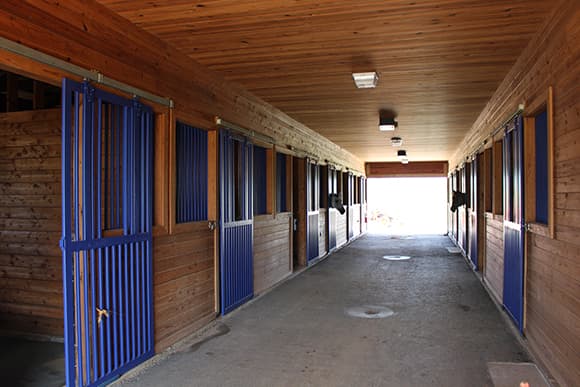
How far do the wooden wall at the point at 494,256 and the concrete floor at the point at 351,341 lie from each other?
187 mm

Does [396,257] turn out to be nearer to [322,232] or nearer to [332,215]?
[322,232]

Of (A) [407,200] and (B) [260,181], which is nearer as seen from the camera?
(B) [260,181]

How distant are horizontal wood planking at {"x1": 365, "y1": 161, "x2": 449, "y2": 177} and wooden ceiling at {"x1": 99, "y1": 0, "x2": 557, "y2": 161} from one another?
1054 centimetres

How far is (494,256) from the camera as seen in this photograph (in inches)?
223

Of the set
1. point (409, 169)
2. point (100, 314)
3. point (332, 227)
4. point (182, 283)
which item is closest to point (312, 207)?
point (332, 227)

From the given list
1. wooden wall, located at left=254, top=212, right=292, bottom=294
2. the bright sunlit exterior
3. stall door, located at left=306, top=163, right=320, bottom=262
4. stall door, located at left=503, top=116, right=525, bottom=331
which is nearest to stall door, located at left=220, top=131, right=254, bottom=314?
wooden wall, located at left=254, top=212, right=292, bottom=294

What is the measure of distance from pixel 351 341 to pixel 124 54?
2835 millimetres

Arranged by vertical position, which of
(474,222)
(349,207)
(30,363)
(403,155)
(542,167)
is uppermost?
(403,155)

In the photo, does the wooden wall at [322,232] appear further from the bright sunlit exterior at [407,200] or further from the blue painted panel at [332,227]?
the bright sunlit exterior at [407,200]

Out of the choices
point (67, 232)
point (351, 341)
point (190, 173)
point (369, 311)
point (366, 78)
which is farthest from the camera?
point (369, 311)

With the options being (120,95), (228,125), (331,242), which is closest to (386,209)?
(331,242)

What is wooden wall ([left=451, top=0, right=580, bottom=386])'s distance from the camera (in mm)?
2672

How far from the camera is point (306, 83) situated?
16.9 feet

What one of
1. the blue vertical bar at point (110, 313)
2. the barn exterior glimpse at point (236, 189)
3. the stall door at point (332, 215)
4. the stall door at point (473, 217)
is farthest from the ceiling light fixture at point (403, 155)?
the blue vertical bar at point (110, 313)
